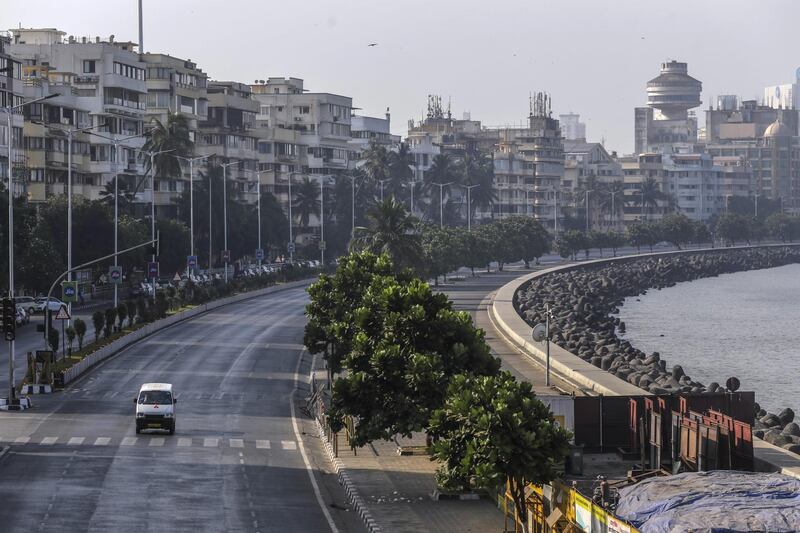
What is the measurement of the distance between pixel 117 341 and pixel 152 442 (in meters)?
32.9

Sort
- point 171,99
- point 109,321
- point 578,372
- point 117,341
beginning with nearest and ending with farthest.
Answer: point 578,372
point 117,341
point 109,321
point 171,99

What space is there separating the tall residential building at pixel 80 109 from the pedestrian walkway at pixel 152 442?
88925 millimetres

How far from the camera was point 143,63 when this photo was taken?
6954 inches

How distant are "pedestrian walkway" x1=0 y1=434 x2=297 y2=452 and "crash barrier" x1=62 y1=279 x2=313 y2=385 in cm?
1629

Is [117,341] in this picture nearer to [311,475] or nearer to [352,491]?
[311,475]

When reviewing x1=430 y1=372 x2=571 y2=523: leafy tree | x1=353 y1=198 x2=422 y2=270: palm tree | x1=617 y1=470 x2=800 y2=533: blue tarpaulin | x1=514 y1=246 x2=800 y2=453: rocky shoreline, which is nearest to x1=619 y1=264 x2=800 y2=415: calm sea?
x1=514 y1=246 x2=800 y2=453: rocky shoreline

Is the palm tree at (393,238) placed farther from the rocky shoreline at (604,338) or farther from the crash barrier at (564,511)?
the crash barrier at (564,511)

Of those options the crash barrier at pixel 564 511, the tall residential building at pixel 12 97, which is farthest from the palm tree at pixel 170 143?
the crash barrier at pixel 564 511

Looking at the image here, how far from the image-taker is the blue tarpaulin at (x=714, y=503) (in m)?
30.8

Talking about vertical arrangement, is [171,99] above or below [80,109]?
above

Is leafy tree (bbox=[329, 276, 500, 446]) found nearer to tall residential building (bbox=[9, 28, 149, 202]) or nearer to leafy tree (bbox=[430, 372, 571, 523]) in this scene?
leafy tree (bbox=[430, 372, 571, 523])

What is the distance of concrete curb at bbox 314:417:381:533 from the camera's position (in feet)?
138

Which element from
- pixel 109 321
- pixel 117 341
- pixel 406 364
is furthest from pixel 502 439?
pixel 109 321

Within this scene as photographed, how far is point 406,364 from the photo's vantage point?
156 ft
